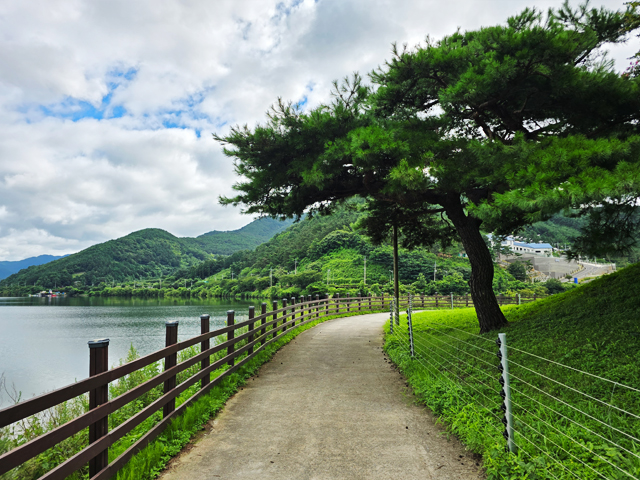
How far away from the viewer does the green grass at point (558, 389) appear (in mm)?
3516

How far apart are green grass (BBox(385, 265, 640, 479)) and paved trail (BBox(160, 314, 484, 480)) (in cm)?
36

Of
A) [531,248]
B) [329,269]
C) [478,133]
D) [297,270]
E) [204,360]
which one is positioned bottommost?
[204,360]

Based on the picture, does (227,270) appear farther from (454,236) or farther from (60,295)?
(454,236)

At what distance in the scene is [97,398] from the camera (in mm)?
3355

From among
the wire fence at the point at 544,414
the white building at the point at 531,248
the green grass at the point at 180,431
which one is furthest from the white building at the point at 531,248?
the green grass at the point at 180,431

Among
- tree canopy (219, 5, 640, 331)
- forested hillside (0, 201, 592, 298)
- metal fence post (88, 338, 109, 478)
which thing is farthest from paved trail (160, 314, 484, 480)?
forested hillside (0, 201, 592, 298)

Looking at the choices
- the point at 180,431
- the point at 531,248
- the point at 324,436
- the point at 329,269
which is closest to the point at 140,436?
the point at 180,431

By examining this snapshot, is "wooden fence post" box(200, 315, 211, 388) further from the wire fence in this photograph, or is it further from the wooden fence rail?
the wire fence

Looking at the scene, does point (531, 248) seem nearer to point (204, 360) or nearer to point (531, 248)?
point (531, 248)

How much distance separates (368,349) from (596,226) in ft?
20.7

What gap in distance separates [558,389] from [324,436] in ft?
10.8

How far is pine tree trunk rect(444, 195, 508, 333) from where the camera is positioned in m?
9.59

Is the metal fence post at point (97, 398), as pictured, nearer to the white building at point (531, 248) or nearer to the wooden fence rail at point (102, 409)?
the wooden fence rail at point (102, 409)

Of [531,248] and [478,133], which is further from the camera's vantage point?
[531,248]
